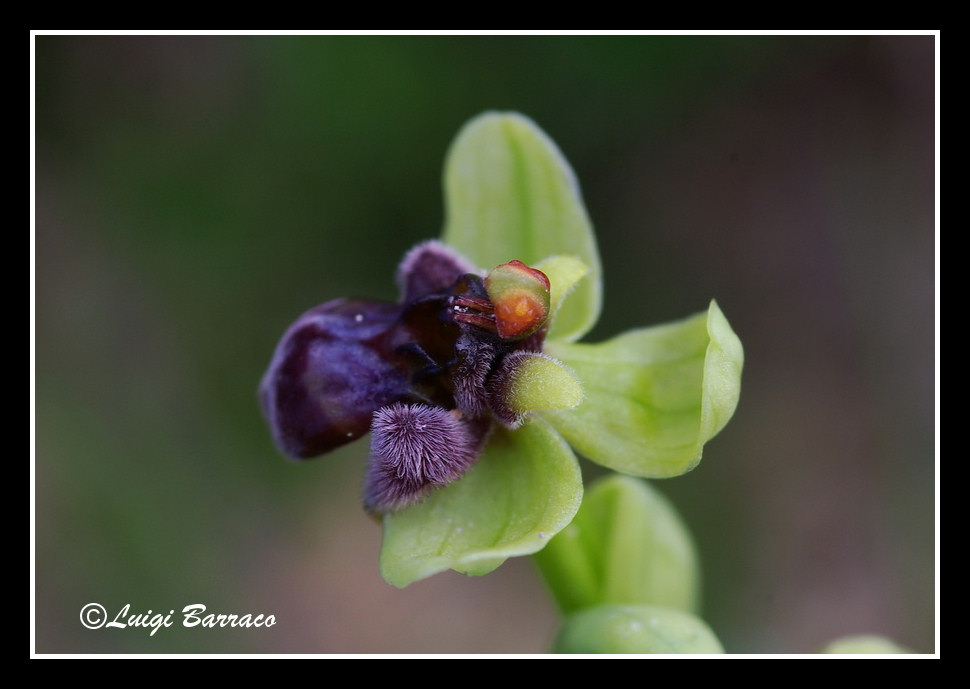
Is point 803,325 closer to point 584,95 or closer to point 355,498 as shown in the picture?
point 584,95

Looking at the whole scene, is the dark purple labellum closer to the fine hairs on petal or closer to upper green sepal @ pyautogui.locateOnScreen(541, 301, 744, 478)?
the fine hairs on petal

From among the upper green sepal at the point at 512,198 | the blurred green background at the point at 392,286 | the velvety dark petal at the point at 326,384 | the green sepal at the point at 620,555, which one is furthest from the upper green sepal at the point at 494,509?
the blurred green background at the point at 392,286

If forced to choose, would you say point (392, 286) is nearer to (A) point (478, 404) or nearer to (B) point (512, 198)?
(B) point (512, 198)

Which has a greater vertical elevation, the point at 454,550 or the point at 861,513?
the point at 454,550

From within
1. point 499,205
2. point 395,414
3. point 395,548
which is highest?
point 499,205

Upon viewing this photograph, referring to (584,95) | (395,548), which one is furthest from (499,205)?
(584,95)

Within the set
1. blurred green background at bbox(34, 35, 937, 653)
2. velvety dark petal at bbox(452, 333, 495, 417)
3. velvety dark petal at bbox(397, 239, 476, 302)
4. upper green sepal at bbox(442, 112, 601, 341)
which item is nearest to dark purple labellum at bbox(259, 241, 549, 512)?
velvety dark petal at bbox(452, 333, 495, 417)
